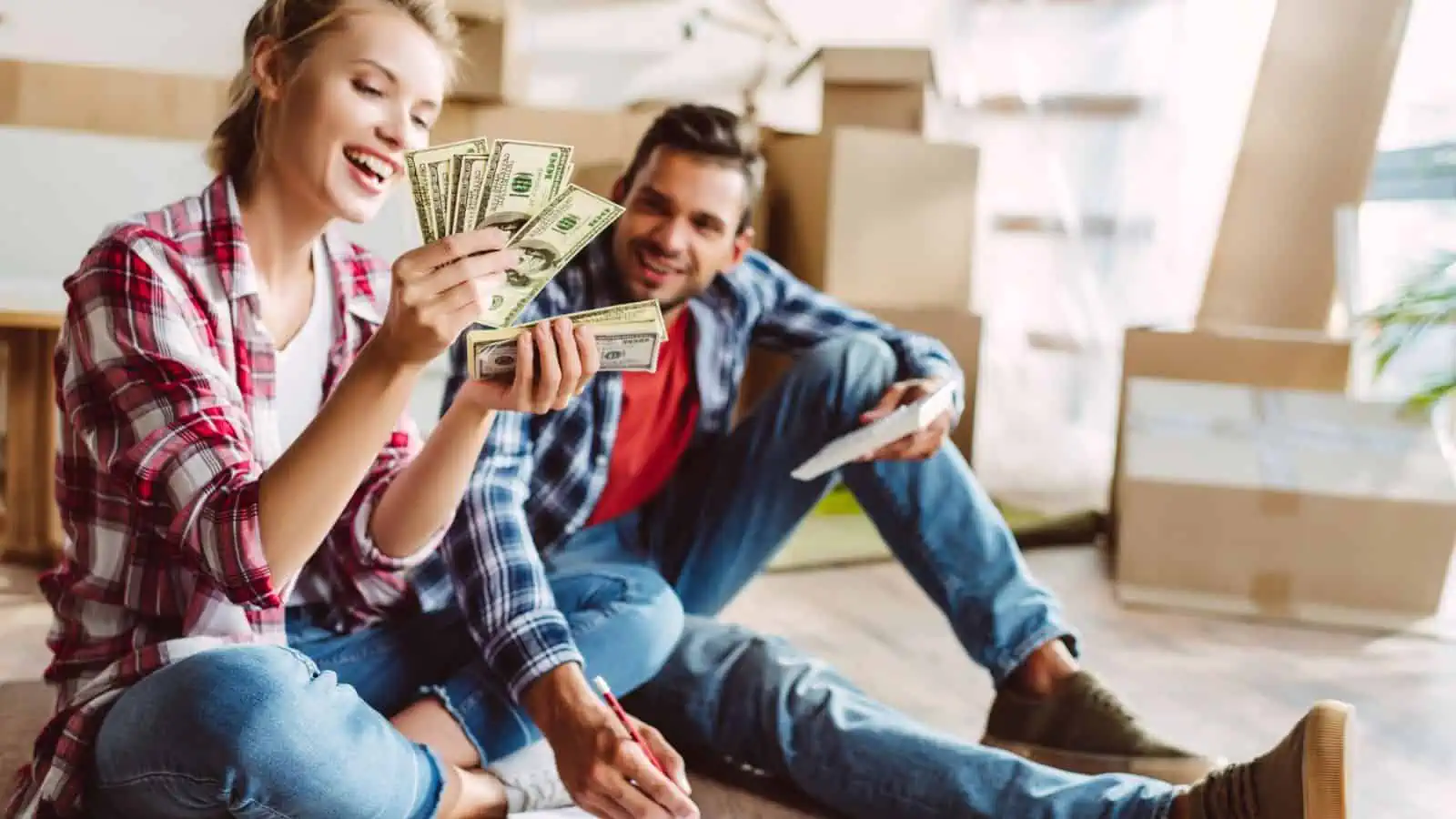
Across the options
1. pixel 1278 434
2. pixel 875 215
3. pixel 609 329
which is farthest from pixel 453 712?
pixel 875 215

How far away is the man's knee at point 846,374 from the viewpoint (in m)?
1.41

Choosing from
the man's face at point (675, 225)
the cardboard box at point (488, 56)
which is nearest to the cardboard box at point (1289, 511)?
the man's face at point (675, 225)

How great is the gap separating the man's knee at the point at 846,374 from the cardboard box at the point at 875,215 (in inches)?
53.6

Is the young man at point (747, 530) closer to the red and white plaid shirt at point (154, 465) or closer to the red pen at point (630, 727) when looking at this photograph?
the red pen at point (630, 727)

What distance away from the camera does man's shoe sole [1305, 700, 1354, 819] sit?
997 millimetres

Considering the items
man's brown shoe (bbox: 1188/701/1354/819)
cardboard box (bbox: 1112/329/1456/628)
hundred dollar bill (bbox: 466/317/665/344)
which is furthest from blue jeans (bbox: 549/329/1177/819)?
cardboard box (bbox: 1112/329/1456/628)

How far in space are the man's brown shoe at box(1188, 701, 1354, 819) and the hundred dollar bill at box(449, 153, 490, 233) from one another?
74 cm

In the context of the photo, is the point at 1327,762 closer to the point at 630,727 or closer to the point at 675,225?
the point at 630,727

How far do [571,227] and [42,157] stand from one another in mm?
1640

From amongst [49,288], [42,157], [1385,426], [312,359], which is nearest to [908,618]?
[1385,426]

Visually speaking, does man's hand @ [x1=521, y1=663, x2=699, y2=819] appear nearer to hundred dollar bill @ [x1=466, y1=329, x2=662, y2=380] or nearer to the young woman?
the young woman

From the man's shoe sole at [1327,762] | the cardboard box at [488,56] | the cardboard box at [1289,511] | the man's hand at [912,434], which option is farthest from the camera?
the cardboard box at [488,56]

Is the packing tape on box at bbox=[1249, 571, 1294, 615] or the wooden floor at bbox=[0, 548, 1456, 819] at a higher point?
the packing tape on box at bbox=[1249, 571, 1294, 615]

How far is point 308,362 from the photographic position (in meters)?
1.04
